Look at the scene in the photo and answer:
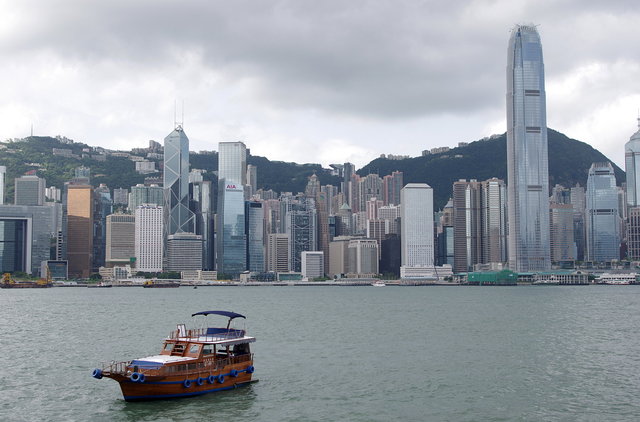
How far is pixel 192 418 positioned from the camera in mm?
39062

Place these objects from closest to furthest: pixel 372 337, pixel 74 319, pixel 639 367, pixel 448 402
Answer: pixel 448 402 < pixel 639 367 < pixel 372 337 < pixel 74 319

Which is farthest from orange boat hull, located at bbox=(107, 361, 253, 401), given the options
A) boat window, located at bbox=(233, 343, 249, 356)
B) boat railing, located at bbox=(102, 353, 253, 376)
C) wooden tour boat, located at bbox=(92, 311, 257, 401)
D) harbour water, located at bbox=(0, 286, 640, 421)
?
boat window, located at bbox=(233, 343, 249, 356)

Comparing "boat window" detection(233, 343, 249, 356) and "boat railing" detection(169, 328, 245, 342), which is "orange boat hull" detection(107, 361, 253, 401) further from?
"boat railing" detection(169, 328, 245, 342)

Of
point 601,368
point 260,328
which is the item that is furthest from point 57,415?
point 260,328

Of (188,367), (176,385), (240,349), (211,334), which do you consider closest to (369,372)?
Result: (240,349)

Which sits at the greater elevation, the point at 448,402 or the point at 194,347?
the point at 194,347

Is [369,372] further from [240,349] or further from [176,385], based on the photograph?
[176,385]

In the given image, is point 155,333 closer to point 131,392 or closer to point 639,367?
point 131,392

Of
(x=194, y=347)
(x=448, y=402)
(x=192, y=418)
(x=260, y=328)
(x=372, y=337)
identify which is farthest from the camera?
(x=260, y=328)

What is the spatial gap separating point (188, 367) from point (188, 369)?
0.40 ft

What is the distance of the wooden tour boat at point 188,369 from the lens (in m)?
41.4

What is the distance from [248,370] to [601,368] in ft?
86.4

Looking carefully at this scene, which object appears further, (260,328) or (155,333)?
(260,328)

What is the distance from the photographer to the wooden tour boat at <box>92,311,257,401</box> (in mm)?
41406
